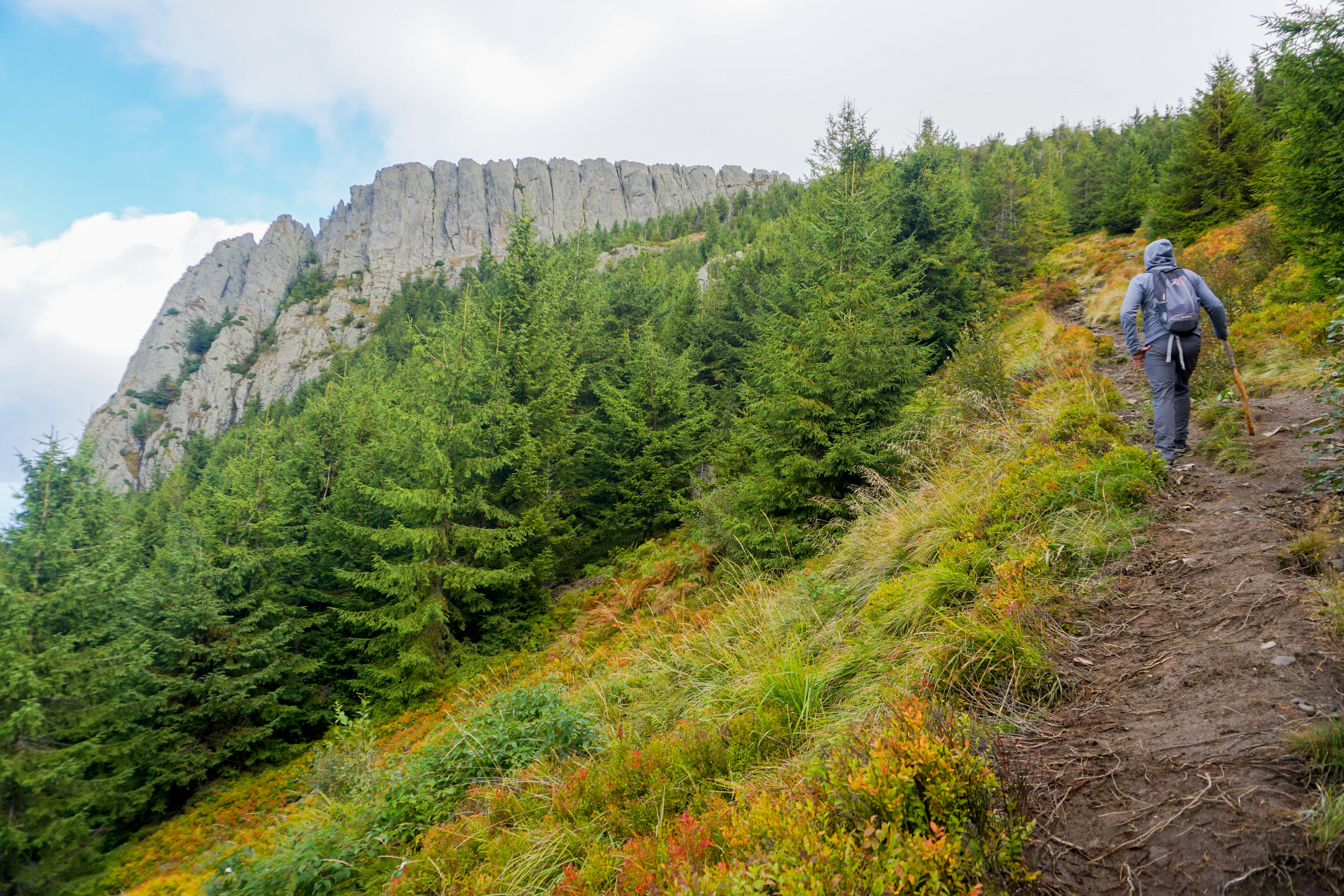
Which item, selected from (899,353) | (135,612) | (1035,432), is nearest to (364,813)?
(1035,432)

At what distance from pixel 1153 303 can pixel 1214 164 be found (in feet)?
69.5

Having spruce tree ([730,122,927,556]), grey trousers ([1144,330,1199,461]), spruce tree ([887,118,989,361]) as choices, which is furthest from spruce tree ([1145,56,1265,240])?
grey trousers ([1144,330,1199,461])

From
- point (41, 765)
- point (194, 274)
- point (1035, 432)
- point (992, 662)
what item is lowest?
point (41, 765)

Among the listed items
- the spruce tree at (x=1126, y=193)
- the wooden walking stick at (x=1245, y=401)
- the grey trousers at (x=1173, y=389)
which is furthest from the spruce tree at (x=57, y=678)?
the spruce tree at (x=1126, y=193)

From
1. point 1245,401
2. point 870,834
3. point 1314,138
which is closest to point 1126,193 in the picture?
point 1314,138

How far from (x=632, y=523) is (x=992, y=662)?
1298 centimetres

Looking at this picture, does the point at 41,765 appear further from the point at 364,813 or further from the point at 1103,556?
the point at 1103,556

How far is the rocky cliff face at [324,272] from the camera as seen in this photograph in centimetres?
7500

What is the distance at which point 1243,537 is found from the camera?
11.5 ft

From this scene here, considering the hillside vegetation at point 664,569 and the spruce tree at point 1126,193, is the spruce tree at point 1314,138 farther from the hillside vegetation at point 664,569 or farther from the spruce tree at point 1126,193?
the spruce tree at point 1126,193

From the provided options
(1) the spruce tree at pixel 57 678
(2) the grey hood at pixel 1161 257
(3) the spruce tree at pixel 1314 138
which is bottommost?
(1) the spruce tree at pixel 57 678

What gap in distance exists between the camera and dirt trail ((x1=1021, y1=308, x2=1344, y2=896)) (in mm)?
1671

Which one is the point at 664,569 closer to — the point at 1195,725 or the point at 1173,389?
the point at 1173,389

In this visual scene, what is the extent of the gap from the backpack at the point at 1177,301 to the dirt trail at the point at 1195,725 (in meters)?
2.10
